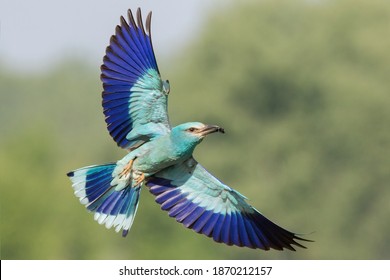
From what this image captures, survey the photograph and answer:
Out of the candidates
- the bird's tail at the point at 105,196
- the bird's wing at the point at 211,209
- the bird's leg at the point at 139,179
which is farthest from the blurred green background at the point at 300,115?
the bird's leg at the point at 139,179

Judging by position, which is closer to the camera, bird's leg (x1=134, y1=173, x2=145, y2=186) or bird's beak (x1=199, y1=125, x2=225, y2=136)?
bird's beak (x1=199, y1=125, x2=225, y2=136)

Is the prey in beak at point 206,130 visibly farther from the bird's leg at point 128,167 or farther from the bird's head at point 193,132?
the bird's leg at point 128,167

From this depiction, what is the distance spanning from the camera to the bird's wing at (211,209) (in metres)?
10.1

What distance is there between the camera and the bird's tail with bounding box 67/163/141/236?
987 cm

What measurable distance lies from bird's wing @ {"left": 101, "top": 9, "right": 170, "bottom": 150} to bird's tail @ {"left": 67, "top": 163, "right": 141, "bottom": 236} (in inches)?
13.6

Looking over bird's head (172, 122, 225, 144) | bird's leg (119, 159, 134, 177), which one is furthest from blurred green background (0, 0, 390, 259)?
bird's head (172, 122, 225, 144)

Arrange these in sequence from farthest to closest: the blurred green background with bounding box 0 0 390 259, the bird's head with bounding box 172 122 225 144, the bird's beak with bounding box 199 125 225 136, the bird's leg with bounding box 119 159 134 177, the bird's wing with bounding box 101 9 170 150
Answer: the blurred green background with bounding box 0 0 390 259 < the bird's wing with bounding box 101 9 170 150 < the bird's leg with bounding box 119 159 134 177 < the bird's head with bounding box 172 122 225 144 < the bird's beak with bounding box 199 125 225 136

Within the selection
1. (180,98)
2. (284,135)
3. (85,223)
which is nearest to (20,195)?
(85,223)

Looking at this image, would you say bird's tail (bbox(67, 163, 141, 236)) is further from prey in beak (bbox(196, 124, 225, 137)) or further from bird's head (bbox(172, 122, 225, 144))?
prey in beak (bbox(196, 124, 225, 137))

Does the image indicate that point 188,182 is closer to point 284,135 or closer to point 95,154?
point 284,135

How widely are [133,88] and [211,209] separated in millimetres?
1344

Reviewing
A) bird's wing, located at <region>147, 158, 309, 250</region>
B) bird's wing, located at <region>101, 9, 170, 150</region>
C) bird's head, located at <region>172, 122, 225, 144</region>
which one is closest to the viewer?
bird's head, located at <region>172, 122, 225, 144</region>

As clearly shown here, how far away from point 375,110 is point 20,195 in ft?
41.8

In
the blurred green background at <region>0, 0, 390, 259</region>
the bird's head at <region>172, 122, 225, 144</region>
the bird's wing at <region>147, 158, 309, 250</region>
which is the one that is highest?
the bird's head at <region>172, 122, 225, 144</region>
